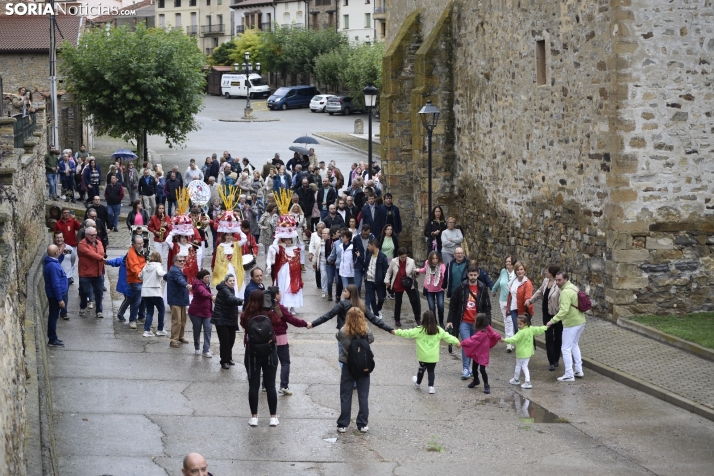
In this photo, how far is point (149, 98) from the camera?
38.5 metres

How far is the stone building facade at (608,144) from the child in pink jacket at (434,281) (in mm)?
2405

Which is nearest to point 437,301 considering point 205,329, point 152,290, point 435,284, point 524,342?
point 435,284

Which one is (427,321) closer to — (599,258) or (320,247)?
(599,258)

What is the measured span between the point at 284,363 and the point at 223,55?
79.5m

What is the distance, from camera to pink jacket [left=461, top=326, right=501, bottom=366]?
14453 mm

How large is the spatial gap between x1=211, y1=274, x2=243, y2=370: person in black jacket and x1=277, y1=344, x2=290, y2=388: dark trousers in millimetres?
1301

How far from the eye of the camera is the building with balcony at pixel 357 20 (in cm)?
8362

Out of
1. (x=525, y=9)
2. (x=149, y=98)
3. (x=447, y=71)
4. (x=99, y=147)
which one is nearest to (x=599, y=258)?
(x=525, y=9)

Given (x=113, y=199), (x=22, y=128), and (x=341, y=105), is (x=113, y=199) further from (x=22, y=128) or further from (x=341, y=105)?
(x=341, y=105)

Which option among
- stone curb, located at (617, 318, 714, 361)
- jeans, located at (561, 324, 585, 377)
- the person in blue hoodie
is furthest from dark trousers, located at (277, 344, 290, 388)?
stone curb, located at (617, 318, 714, 361)

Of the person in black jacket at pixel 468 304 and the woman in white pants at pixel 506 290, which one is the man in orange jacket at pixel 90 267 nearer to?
the person in black jacket at pixel 468 304

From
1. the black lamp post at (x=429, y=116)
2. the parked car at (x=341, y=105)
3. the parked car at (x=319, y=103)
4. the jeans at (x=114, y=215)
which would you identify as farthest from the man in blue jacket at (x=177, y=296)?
the parked car at (x=319, y=103)

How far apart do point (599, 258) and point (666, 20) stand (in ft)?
12.0

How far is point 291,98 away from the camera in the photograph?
7069 cm
